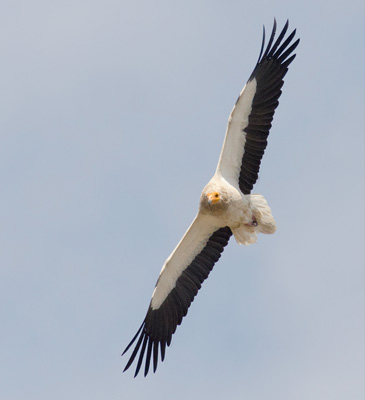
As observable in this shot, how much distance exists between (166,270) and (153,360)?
1.30 m

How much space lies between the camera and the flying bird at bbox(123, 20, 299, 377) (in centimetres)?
1591

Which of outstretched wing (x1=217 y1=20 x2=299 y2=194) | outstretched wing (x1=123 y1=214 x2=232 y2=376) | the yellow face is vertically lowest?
outstretched wing (x1=123 y1=214 x2=232 y2=376)

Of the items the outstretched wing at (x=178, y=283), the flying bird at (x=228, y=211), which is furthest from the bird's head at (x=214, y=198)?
the outstretched wing at (x=178, y=283)

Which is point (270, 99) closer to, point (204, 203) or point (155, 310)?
point (204, 203)

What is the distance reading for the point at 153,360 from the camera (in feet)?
53.5

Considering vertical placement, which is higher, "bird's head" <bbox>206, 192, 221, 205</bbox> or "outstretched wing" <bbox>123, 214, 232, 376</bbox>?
"bird's head" <bbox>206, 192, 221, 205</bbox>

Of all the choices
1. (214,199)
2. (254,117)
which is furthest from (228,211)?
(254,117)

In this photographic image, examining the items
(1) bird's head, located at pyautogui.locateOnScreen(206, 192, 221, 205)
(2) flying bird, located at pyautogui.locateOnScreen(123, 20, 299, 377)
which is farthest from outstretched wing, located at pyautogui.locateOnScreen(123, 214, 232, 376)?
(1) bird's head, located at pyautogui.locateOnScreen(206, 192, 221, 205)

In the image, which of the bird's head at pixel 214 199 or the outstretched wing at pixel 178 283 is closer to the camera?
the bird's head at pixel 214 199

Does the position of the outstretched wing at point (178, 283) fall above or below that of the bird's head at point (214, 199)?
below

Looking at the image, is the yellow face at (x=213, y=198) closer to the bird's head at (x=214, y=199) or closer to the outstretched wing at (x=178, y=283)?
the bird's head at (x=214, y=199)

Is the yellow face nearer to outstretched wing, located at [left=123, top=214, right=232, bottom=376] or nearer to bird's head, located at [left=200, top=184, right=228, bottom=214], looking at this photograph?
bird's head, located at [left=200, top=184, right=228, bottom=214]

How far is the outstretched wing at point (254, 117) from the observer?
15953mm

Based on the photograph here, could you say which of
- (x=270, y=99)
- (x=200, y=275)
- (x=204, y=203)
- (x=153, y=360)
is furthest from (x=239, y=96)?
(x=153, y=360)
